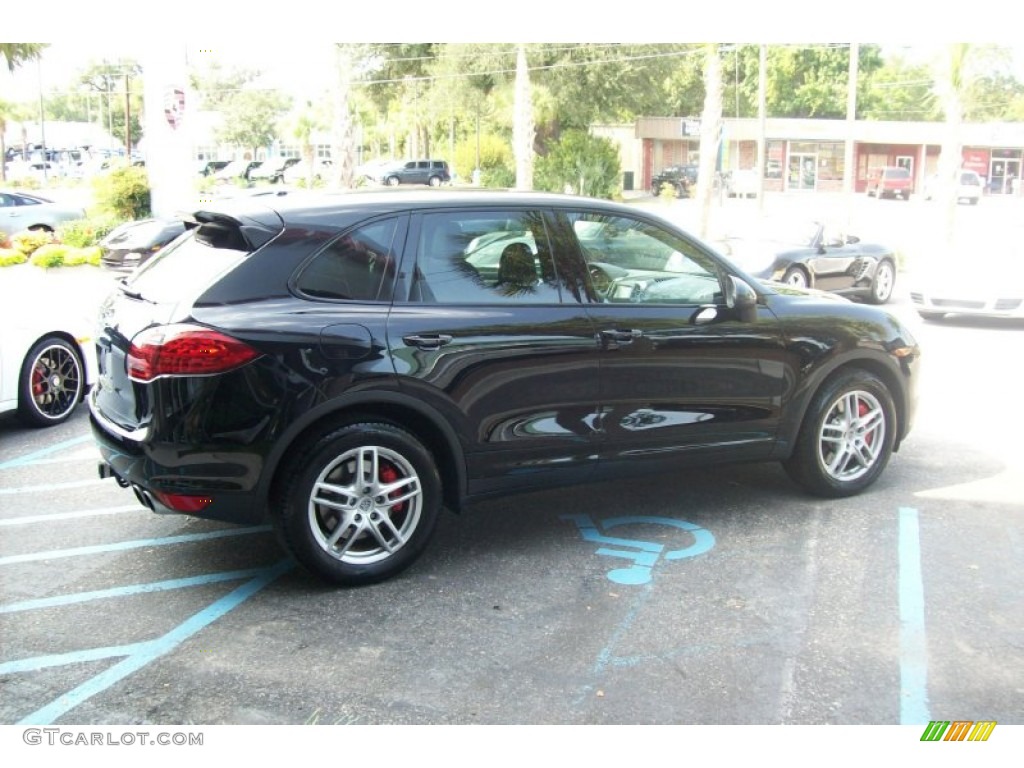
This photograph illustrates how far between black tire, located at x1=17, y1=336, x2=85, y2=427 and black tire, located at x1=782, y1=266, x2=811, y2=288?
9.56 meters

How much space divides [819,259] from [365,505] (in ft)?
37.7

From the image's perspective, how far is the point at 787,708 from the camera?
3.52m

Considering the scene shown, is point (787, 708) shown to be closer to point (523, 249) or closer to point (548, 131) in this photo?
point (523, 249)

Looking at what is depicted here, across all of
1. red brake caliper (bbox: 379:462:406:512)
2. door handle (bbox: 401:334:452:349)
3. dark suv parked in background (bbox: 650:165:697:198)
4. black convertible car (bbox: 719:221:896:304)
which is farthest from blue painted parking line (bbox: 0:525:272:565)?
dark suv parked in background (bbox: 650:165:697:198)

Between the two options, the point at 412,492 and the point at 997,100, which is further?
the point at 997,100

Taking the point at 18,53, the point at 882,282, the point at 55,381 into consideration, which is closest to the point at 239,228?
the point at 55,381

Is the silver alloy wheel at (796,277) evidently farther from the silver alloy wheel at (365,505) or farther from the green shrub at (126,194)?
the green shrub at (126,194)

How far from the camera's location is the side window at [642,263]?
507 cm

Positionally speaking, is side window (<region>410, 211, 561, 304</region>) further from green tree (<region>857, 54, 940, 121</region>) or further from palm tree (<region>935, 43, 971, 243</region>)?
green tree (<region>857, 54, 940, 121</region>)

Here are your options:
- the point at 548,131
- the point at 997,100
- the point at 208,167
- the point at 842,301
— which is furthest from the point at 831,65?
the point at 842,301

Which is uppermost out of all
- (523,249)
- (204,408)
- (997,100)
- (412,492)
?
(997,100)

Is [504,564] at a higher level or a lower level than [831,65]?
lower

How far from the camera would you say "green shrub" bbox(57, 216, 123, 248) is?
76.1 ft

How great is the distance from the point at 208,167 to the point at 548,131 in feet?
93.0
